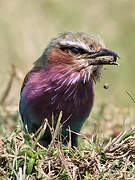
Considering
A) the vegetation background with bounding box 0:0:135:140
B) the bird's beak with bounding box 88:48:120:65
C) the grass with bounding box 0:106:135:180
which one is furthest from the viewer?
the vegetation background with bounding box 0:0:135:140

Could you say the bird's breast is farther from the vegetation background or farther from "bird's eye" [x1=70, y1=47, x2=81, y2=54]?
the vegetation background

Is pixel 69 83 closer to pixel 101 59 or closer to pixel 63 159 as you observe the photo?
pixel 101 59

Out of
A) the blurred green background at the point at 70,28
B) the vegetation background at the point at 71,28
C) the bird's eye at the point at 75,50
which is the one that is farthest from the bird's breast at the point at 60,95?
the blurred green background at the point at 70,28

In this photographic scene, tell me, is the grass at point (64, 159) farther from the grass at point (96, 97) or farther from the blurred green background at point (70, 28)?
the blurred green background at point (70, 28)

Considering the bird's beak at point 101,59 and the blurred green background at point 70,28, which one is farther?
the blurred green background at point 70,28

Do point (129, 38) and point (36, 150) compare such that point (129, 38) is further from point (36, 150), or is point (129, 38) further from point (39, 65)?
point (36, 150)

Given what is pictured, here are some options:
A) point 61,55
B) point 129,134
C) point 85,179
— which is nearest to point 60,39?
point 61,55

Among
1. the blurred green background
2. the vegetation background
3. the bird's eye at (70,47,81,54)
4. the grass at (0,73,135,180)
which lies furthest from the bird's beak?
the blurred green background

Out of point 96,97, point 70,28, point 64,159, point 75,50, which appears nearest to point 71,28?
point 70,28
